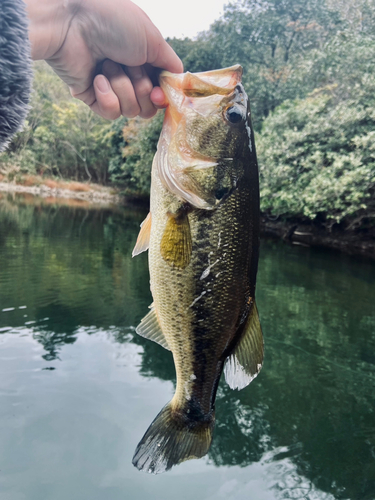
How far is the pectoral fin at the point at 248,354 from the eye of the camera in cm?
162

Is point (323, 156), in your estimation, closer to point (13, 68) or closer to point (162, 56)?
point (162, 56)

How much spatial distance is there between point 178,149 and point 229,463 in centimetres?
417

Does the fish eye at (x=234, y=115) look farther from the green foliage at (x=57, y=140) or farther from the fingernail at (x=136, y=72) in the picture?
the green foliage at (x=57, y=140)

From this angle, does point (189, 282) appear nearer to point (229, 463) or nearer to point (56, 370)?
point (229, 463)

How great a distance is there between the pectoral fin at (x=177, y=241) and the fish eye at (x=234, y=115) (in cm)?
45

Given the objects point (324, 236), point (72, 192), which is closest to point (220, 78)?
point (324, 236)

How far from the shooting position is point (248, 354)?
165cm

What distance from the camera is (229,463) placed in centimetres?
458

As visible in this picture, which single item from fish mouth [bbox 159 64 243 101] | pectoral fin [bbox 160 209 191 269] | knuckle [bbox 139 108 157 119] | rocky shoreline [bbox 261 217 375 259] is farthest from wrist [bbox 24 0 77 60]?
rocky shoreline [bbox 261 217 375 259]

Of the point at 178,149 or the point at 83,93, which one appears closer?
the point at 178,149

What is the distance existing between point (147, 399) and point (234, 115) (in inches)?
188

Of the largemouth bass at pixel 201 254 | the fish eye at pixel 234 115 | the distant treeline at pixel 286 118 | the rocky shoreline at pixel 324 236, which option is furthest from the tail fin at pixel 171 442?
the rocky shoreline at pixel 324 236

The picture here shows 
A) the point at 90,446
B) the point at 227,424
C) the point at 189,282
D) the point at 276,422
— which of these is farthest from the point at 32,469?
the point at 189,282

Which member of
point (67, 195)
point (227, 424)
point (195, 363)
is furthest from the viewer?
point (67, 195)
